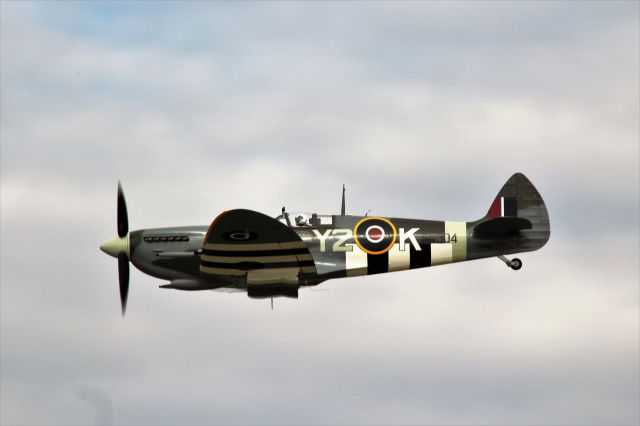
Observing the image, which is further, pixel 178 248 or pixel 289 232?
pixel 178 248

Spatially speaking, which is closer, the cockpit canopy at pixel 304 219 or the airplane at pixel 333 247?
the airplane at pixel 333 247

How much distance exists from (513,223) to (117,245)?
9.26 m

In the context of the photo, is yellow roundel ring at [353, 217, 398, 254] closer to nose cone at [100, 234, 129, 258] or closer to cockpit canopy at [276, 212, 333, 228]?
cockpit canopy at [276, 212, 333, 228]

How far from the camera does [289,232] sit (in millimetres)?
26422

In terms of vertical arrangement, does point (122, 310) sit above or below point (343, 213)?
below

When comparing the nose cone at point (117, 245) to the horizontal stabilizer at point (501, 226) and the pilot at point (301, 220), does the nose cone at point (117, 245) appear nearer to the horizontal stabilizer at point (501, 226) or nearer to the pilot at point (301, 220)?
the pilot at point (301, 220)

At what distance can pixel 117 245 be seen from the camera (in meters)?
28.6

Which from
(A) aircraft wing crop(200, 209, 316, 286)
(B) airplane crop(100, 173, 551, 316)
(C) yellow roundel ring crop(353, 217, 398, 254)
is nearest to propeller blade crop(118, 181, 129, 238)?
(B) airplane crop(100, 173, 551, 316)

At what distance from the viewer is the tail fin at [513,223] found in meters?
28.4

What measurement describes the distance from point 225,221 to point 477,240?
629 centimetres

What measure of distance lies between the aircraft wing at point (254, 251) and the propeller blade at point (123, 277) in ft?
7.24

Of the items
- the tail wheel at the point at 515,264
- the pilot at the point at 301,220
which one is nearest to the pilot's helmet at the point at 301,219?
the pilot at the point at 301,220

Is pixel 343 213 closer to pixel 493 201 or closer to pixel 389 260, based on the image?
pixel 389 260

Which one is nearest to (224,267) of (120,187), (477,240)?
(120,187)
